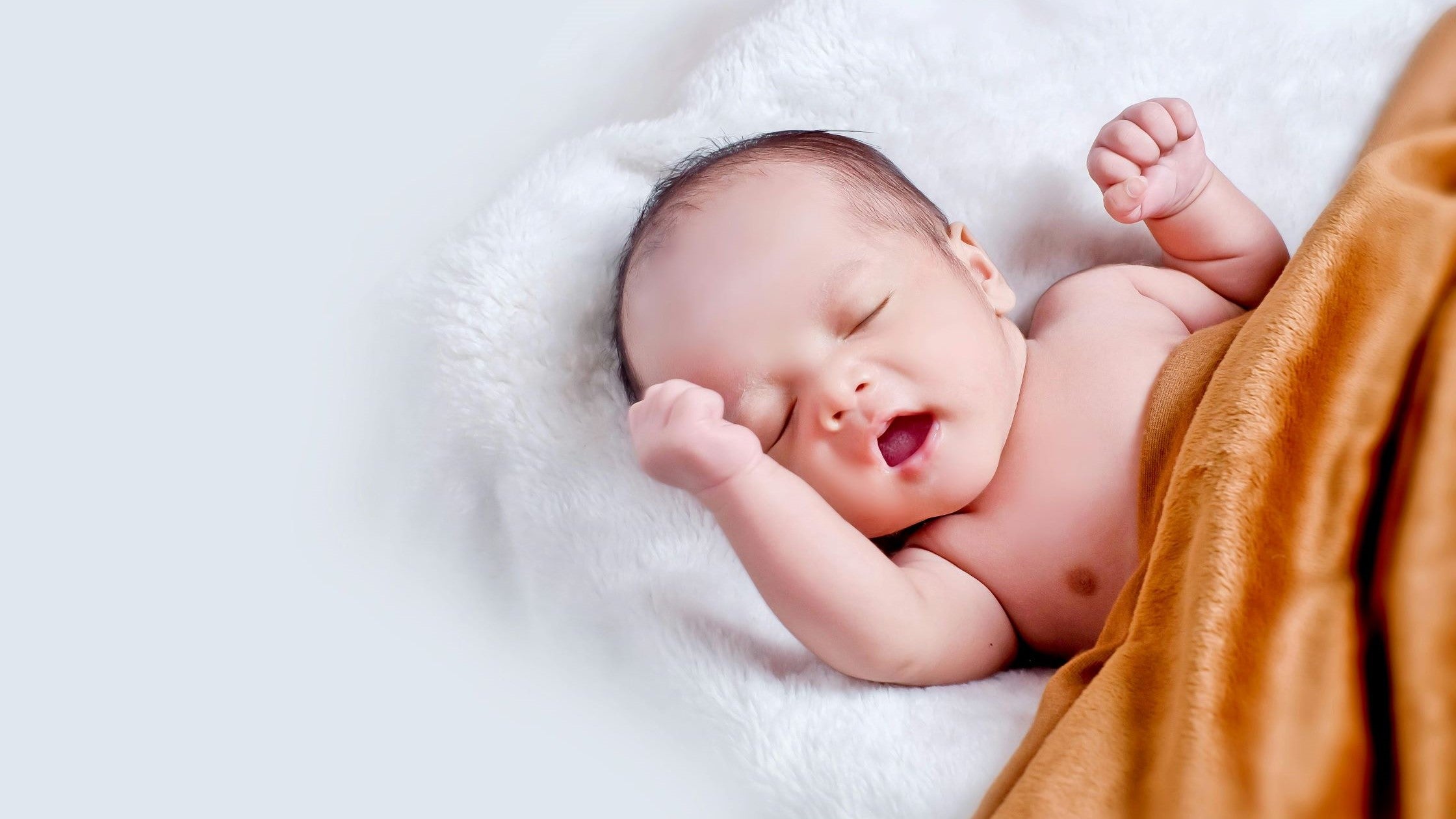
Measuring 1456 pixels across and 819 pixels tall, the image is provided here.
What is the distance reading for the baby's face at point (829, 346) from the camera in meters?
1.00

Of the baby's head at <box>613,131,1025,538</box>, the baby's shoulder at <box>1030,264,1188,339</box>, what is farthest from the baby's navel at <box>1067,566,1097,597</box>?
the baby's shoulder at <box>1030,264,1188,339</box>

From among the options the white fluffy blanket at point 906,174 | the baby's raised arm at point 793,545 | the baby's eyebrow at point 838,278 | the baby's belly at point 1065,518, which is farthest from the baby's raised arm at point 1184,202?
the baby's raised arm at point 793,545

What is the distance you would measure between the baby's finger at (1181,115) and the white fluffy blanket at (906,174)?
0.16m

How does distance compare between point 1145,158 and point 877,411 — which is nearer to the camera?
point 877,411

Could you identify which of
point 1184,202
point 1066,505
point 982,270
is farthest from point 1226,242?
point 1066,505

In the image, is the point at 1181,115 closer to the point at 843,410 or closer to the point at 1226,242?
the point at 1226,242

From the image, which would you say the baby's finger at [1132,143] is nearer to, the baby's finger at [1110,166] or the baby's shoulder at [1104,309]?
the baby's finger at [1110,166]

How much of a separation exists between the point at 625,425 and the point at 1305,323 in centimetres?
61

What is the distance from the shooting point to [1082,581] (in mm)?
1038

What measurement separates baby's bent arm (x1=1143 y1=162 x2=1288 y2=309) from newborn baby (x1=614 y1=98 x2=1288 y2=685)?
171mm

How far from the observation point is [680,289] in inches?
40.5

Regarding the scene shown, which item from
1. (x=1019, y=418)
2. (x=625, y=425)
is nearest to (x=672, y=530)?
(x=625, y=425)

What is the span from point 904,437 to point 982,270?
0.25 meters

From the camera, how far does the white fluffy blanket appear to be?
37.2 inches
